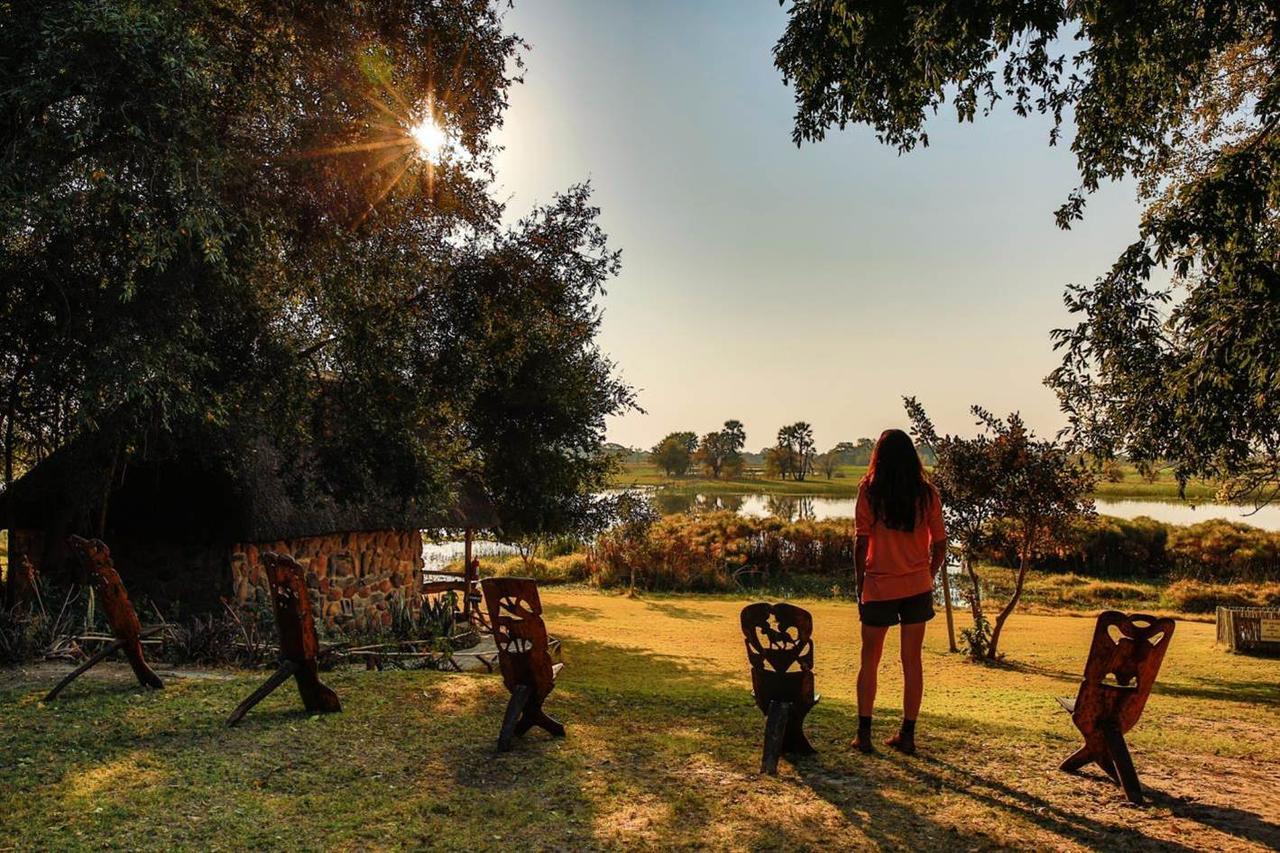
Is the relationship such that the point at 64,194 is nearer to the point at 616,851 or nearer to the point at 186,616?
the point at 616,851

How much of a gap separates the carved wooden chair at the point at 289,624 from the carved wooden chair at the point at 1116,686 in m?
5.33

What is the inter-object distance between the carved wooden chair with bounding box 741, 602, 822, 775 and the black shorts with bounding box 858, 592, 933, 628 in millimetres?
416

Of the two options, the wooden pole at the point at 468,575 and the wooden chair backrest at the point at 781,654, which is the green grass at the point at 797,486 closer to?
the wooden pole at the point at 468,575

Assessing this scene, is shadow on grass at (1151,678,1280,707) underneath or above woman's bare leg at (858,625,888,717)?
underneath

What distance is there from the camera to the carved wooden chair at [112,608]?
6.46 metres

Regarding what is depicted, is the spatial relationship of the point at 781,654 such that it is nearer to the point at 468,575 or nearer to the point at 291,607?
the point at 291,607

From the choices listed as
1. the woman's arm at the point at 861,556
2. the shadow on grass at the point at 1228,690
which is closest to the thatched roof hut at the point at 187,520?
the woman's arm at the point at 861,556

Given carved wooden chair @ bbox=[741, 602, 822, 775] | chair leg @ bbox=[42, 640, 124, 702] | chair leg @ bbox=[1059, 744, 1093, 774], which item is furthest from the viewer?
chair leg @ bbox=[42, 640, 124, 702]

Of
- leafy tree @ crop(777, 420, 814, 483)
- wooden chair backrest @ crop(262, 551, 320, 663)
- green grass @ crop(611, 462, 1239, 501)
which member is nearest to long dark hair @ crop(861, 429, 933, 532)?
wooden chair backrest @ crop(262, 551, 320, 663)

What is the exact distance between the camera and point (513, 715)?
5.44 metres

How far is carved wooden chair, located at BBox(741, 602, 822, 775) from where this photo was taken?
16.6 feet

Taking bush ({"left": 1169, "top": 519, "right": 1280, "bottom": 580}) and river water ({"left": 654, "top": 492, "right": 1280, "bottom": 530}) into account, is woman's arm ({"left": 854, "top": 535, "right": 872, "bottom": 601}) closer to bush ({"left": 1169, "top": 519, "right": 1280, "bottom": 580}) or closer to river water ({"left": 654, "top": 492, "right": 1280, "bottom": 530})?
bush ({"left": 1169, "top": 519, "right": 1280, "bottom": 580})

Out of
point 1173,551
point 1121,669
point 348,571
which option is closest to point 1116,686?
point 1121,669

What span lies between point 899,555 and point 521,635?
105 inches
